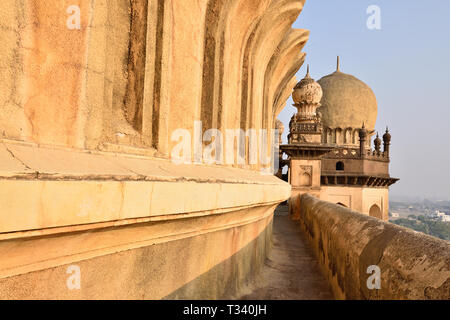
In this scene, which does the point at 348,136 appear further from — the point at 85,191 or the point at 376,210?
the point at 85,191

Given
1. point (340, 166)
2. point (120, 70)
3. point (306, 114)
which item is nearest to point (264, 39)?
point (120, 70)

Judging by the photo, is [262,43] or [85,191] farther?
[262,43]

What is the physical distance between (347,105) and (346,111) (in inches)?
24.8

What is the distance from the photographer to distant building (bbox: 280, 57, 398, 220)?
1311cm

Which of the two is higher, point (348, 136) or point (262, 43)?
point (348, 136)

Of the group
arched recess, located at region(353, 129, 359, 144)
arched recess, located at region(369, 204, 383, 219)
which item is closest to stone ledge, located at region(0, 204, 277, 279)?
arched recess, located at region(369, 204, 383, 219)

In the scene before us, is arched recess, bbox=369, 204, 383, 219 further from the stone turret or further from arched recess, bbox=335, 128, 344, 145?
arched recess, bbox=335, 128, 344, 145

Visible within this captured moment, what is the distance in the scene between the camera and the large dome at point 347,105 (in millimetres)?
30953

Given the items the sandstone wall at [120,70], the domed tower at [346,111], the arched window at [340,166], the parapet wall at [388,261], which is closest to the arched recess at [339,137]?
the domed tower at [346,111]

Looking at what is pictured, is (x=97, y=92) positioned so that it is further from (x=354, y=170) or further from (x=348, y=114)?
(x=348, y=114)

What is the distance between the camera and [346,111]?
3119 cm

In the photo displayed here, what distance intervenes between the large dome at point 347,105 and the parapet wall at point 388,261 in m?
29.7

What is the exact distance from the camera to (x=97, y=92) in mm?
1766
